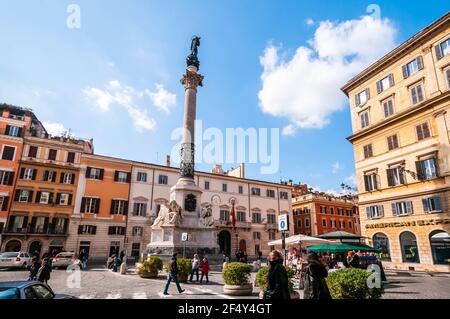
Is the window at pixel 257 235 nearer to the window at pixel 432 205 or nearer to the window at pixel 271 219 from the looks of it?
the window at pixel 271 219

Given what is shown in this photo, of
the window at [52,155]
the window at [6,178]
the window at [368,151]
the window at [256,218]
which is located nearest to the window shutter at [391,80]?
the window at [368,151]

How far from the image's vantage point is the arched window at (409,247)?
23328 millimetres

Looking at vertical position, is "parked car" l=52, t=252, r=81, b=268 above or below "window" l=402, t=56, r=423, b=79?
below

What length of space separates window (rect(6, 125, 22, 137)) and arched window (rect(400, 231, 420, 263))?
141ft

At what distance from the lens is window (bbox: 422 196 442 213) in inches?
866

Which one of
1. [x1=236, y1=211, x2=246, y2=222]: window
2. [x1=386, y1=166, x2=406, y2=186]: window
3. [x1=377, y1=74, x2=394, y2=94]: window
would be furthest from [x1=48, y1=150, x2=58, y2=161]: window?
[x1=377, y1=74, x2=394, y2=94]: window

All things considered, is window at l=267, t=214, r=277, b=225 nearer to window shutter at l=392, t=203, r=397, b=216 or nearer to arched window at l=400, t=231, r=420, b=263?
window shutter at l=392, t=203, r=397, b=216

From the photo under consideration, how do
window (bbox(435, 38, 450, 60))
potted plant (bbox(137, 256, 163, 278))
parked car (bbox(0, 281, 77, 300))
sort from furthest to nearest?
window (bbox(435, 38, 450, 60)) < potted plant (bbox(137, 256, 163, 278)) < parked car (bbox(0, 281, 77, 300))

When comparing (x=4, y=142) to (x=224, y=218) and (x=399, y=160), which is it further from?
(x=399, y=160)

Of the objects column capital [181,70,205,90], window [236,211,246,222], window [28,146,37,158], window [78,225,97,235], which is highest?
column capital [181,70,205,90]

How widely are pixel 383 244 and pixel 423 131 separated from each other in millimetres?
10982

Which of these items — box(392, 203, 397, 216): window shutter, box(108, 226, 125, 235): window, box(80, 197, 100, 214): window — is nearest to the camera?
box(392, 203, 397, 216): window shutter
